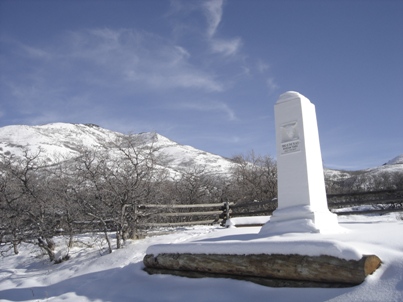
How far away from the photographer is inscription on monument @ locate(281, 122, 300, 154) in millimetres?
7758

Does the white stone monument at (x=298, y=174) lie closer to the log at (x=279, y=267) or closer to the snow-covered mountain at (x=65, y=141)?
the log at (x=279, y=267)

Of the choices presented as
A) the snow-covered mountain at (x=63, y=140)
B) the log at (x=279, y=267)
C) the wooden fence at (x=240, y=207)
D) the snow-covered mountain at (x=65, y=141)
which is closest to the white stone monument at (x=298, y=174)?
the log at (x=279, y=267)

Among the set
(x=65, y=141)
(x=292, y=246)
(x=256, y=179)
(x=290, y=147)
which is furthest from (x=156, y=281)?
(x=65, y=141)

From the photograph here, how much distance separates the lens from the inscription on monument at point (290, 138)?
776 cm

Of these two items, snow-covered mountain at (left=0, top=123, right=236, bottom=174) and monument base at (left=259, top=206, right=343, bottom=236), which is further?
snow-covered mountain at (left=0, top=123, right=236, bottom=174)

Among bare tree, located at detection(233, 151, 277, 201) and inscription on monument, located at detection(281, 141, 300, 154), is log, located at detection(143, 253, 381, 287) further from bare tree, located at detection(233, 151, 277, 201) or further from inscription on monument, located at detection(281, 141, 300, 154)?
bare tree, located at detection(233, 151, 277, 201)

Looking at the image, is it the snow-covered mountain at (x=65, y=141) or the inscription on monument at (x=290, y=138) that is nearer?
the inscription on monument at (x=290, y=138)

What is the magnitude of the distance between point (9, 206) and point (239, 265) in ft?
27.6

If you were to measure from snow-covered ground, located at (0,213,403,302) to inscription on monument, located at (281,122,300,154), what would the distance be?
1.85 metres

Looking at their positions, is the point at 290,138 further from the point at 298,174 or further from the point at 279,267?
the point at 279,267

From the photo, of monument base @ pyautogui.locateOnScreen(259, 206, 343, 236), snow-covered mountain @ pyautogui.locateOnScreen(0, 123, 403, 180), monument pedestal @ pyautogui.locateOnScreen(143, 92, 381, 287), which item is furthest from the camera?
snow-covered mountain @ pyautogui.locateOnScreen(0, 123, 403, 180)

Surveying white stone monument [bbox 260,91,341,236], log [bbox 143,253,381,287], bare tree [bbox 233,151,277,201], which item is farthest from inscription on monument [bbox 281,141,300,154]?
bare tree [bbox 233,151,277,201]

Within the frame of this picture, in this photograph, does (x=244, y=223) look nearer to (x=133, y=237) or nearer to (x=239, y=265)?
(x=133, y=237)

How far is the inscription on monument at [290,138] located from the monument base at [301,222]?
1.21 m
